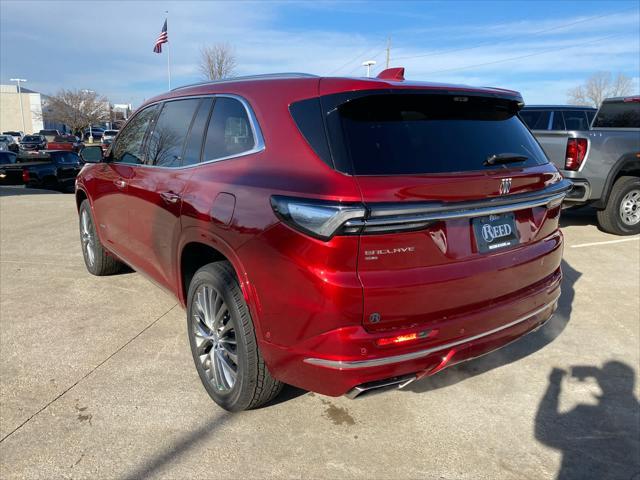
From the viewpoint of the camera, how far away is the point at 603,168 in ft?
23.9

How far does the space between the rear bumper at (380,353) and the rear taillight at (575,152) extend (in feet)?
16.9

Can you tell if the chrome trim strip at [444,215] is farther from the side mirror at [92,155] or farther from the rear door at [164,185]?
the side mirror at [92,155]

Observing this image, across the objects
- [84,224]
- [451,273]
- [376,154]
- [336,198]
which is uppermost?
[376,154]

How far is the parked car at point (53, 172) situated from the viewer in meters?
15.9

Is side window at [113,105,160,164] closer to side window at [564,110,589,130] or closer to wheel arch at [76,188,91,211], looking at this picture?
wheel arch at [76,188,91,211]

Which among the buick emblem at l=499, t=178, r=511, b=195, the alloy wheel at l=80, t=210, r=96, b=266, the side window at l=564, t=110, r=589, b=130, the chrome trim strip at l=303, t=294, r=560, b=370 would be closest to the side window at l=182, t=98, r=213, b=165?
the chrome trim strip at l=303, t=294, r=560, b=370

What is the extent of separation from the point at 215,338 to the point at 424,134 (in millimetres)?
1661

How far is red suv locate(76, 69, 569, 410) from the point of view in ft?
7.13

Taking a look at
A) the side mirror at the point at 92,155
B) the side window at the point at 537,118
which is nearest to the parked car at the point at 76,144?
the side window at the point at 537,118

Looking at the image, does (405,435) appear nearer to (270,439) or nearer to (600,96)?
(270,439)

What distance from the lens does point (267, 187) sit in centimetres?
241

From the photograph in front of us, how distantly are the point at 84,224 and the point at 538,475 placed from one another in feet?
16.2

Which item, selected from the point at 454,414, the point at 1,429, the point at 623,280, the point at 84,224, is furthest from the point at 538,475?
A: the point at 84,224

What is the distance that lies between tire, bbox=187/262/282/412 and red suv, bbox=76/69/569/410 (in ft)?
0.03
